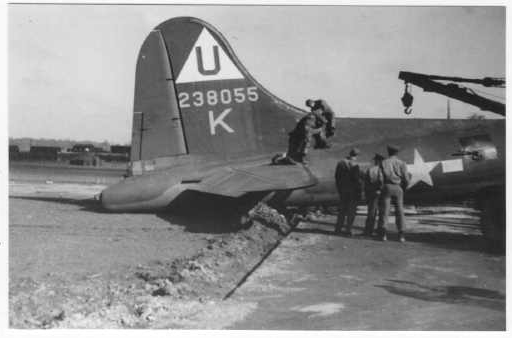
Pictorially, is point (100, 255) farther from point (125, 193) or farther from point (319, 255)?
point (319, 255)

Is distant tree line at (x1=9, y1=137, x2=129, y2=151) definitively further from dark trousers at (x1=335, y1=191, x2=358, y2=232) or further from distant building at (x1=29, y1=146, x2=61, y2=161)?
dark trousers at (x1=335, y1=191, x2=358, y2=232)

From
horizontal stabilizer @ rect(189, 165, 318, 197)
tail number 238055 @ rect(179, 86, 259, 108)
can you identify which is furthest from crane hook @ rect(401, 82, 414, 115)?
tail number 238055 @ rect(179, 86, 259, 108)

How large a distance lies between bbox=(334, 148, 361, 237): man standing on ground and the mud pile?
2629mm

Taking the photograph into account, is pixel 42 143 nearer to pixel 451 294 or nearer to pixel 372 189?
pixel 372 189

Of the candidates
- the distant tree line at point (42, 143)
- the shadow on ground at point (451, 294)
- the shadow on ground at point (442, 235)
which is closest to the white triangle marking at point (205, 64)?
the shadow on ground at point (442, 235)

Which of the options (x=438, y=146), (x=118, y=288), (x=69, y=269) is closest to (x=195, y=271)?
(x=118, y=288)

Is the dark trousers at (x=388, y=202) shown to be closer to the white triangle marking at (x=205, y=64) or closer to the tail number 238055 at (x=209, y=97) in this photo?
the tail number 238055 at (x=209, y=97)

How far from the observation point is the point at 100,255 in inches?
239

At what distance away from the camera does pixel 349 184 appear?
25.9 feet

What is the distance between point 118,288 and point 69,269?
3.25 feet

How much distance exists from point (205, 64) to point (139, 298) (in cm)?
528

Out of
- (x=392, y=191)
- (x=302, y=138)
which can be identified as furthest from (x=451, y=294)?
(x=302, y=138)

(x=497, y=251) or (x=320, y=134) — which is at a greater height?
(x=320, y=134)

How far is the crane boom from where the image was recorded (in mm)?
9469
